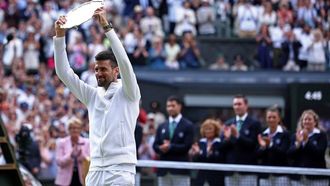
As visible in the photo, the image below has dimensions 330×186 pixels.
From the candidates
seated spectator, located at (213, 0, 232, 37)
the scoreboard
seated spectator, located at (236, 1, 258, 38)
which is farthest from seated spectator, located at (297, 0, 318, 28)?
the scoreboard

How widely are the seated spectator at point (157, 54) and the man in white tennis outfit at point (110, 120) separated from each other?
56.5ft

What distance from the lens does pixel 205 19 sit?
3038cm

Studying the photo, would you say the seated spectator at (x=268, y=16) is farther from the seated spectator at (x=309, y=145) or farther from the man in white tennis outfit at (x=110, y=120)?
the man in white tennis outfit at (x=110, y=120)

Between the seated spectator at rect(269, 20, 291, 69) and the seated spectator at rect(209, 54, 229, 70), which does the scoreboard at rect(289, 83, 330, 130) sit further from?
the seated spectator at rect(269, 20, 291, 69)

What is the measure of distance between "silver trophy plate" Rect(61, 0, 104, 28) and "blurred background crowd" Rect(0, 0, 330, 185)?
13.4 meters

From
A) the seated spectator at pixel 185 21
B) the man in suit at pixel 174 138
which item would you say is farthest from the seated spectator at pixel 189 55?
the man in suit at pixel 174 138

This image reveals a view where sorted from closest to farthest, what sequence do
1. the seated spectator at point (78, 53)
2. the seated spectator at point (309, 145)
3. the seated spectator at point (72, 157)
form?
the seated spectator at point (309, 145), the seated spectator at point (72, 157), the seated spectator at point (78, 53)

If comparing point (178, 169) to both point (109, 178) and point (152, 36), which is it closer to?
point (109, 178)

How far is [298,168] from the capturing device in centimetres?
1432

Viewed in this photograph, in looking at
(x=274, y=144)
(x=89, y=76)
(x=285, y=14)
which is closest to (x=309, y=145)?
(x=274, y=144)

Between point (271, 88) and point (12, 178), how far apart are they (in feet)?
44.5

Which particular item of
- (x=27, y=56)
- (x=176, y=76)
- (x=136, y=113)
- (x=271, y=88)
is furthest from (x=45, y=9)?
(x=136, y=113)

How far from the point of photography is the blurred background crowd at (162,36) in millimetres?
27016

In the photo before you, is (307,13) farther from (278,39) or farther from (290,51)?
(290,51)
